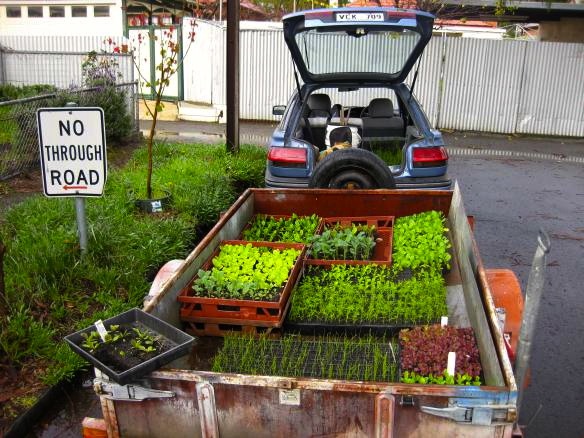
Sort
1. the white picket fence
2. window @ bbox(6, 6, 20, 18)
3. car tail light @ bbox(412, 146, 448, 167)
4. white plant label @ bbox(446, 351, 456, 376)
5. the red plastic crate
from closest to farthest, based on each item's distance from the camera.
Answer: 1. white plant label @ bbox(446, 351, 456, 376)
2. the red plastic crate
3. car tail light @ bbox(412, 146, 448, 167)
4. the white picket fence
5. window @ bbox(6, 6, 20, 18)

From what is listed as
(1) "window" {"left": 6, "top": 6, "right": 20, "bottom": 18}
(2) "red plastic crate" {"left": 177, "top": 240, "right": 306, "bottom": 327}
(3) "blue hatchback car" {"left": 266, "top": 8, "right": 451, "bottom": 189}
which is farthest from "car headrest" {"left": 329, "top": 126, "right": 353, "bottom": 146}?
(1) "window" {"left": 6, "top": 6, "right": 20, "bottom": 18}

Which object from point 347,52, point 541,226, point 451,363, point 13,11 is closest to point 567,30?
point 541,226

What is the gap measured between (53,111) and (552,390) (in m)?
4.46

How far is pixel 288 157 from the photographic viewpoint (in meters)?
6.44

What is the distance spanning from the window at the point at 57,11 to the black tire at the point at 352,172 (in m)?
19.3

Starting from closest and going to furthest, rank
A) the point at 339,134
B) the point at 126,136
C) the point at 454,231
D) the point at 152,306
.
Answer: the point at 152,306
the point at 454,231
the point at 339,134
the point at 126,136

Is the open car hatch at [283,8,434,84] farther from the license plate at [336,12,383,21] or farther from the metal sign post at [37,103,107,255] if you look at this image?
the metal sign post at [37,103,107,255]

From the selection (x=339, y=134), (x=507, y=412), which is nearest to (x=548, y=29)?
(x=339, y=134)

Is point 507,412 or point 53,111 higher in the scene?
point 53,111

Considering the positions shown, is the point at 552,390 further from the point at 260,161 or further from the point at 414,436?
the point at 260,161

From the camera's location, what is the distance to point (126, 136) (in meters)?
12.0

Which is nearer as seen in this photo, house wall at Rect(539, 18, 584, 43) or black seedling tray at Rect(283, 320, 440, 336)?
black seedling tray at Rect(283, 320, 440, 336)

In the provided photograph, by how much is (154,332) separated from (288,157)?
3.58 m

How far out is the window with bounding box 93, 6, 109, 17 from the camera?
68.9ft
